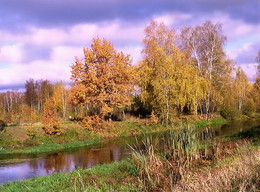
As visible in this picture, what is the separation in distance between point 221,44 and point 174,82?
10243mm

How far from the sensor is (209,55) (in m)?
37.4

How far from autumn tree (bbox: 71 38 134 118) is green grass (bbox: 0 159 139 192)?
16.2 m

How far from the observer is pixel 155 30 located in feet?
114

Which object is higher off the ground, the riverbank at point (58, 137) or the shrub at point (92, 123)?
the shrub at point (92, 123)

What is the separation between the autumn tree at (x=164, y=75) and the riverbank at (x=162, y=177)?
19688 millimetres

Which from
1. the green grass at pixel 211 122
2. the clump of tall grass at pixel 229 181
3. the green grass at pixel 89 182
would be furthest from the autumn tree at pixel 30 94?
the clump of tall grass at pixel 229 181

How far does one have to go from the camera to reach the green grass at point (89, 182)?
9.38m

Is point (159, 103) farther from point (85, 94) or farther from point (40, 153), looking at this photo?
point (40, 153)

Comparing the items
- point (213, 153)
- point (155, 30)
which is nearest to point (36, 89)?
point (155, 30)

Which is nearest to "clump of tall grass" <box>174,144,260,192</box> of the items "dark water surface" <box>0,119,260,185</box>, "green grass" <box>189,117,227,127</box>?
"dark water surface" <box>0,119,260,185</box>

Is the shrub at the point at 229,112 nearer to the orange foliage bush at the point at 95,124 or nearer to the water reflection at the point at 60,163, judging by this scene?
the orange foliage bush at the point at 95,124

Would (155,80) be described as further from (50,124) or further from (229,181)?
(229,181)

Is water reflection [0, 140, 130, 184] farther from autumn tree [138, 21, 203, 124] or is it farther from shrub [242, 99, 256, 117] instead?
shrub [242, 99, 256, 117]

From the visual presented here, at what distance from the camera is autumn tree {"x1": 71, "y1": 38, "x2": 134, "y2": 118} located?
28452mm
